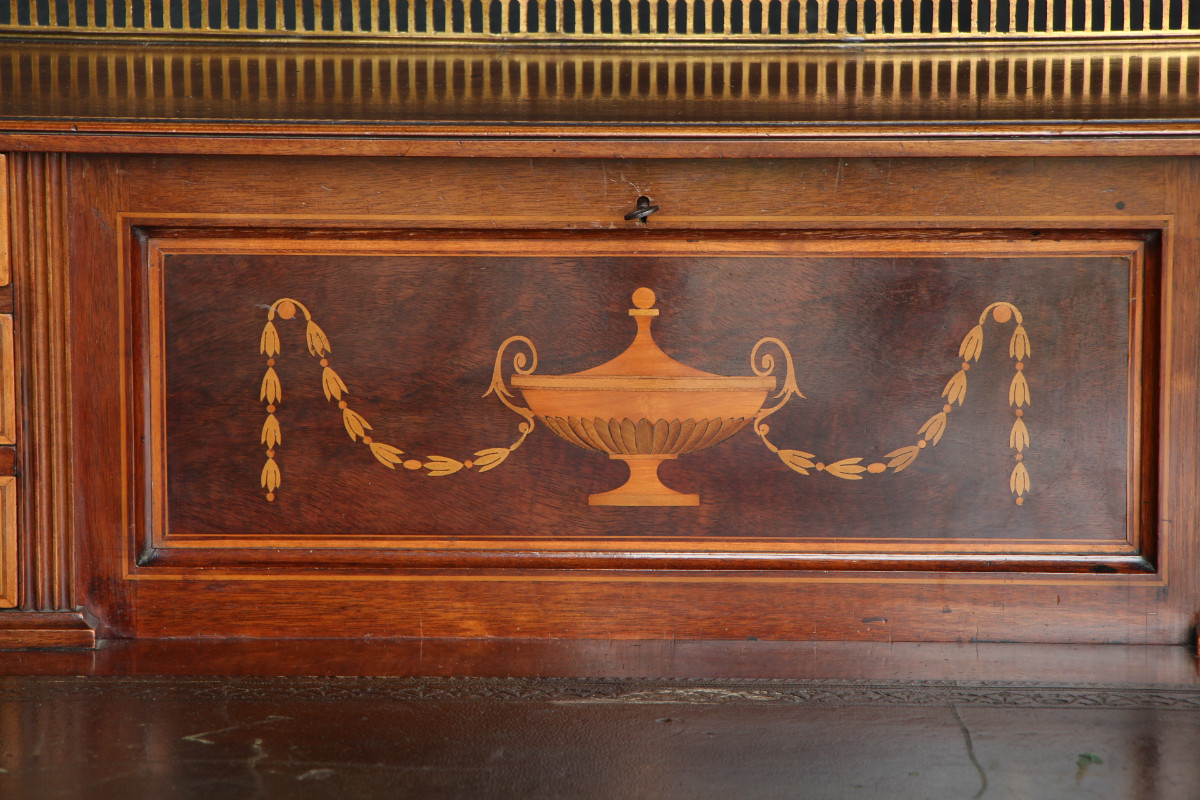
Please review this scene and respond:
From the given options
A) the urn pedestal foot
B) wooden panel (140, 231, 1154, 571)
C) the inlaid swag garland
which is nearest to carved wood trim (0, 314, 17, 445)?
wooden panel (140, 231, 1154, 571)

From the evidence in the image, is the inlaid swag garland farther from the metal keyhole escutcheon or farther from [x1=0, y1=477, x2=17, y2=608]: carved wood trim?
[x1=0, y1=477, x2=17, y2=608]: carved wood trim

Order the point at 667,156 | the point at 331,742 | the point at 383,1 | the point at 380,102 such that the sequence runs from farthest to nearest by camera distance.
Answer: the point at 383,1
the point at 380,102
the point at 667,156
the point at 331,742

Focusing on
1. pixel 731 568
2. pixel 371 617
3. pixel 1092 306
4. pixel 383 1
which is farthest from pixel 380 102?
pixel 1092 306

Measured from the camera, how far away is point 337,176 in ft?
5.80

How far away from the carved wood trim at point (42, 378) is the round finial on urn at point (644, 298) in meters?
1.03

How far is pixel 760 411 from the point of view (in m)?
1.81

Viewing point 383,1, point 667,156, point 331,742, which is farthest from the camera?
point 383,1

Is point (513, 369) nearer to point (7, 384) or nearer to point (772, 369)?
point (772, 369)

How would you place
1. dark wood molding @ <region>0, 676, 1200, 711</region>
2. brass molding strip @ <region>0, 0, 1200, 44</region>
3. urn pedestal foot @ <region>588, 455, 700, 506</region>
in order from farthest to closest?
brass molding strip @ <region>0, 0, 1200, 44</region> → urn pedestal foot @ <region>588, 455, 700, 506</region> → dark wood molding @ <region>0, 676, 1200, 711</region>

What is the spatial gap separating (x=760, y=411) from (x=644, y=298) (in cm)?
30

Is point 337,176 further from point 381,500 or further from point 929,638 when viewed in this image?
point 929,638

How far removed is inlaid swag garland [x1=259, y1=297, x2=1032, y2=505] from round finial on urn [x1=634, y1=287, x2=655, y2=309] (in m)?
0.21

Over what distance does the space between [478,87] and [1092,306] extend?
3.94 ft

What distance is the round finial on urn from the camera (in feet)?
5.90
